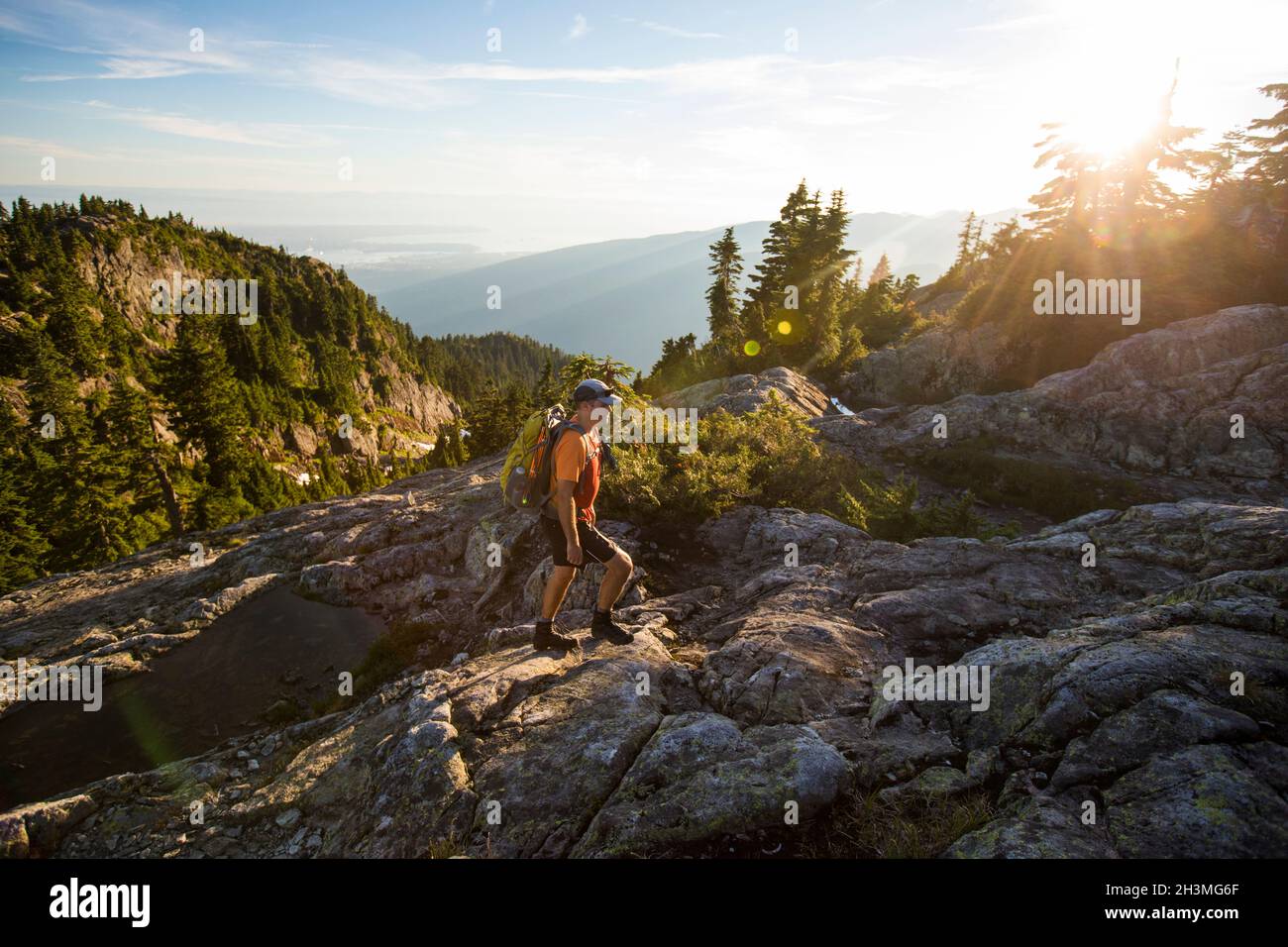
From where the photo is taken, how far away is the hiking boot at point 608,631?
25.7 feet

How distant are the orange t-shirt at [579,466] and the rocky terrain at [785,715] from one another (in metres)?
2.32

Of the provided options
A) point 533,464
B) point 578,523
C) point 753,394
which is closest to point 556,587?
point 578,523

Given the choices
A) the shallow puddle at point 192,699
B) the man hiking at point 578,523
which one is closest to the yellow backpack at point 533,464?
the man hiking at point 578,523

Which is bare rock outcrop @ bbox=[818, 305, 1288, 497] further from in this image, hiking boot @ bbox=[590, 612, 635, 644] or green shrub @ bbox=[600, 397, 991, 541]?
hiking boot @ bbox=[590, 612, 635, 644]

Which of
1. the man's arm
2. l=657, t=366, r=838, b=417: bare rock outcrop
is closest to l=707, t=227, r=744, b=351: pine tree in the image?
l=657, t=366, r=838, b=417: bare rock outcrop

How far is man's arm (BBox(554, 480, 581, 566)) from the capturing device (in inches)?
261

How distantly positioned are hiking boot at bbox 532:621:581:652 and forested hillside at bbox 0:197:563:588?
42.9m

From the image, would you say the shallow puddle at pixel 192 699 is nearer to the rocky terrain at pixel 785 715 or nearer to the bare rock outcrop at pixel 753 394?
the rocky terrain at pixel 785 715

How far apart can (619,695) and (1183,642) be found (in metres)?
6.19

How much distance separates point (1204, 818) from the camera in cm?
370

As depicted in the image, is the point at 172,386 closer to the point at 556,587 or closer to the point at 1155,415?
the point at 556,587

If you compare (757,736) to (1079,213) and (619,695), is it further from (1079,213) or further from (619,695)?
(1079,213)

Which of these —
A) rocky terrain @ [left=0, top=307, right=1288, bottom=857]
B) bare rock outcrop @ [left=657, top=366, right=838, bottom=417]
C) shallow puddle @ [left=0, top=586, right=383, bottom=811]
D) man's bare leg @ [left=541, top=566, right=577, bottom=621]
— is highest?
bare rock outcrop @ [left=657, top=366, right=838, bottom=417]
